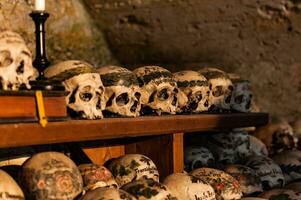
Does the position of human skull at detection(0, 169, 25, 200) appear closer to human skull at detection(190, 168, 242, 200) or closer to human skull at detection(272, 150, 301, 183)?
human skull at detection(190, 168, 242, 200)

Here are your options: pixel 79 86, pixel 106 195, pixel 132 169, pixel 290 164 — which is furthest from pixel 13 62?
pixel 290 164

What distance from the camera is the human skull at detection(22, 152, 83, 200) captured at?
1.49 metres

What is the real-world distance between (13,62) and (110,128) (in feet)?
1.14

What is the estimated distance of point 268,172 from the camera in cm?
220

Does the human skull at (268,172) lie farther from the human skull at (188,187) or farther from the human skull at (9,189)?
the human skull at (9,189)

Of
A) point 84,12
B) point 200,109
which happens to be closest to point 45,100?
point 200,109

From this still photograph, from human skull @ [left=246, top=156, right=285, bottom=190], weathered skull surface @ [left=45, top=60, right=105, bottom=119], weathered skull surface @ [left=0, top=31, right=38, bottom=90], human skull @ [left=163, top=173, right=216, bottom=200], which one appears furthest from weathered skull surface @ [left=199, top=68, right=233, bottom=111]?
weathered skull surface @ [left=0, top=31, right=38, bottom=90]

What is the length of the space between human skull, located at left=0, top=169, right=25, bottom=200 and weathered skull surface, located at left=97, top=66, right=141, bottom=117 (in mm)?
455

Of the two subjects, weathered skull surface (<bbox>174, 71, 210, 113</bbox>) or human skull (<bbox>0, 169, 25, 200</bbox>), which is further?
weathered skull surface (<bbox>174, 71, 210, 113</bbox>)

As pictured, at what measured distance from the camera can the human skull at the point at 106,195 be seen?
1541 millimetres

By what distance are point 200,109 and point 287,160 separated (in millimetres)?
409

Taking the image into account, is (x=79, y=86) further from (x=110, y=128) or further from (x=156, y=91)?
(x=156, y=91)

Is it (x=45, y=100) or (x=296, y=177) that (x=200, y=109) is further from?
(x=45, y=100)

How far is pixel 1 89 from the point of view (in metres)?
1.46
